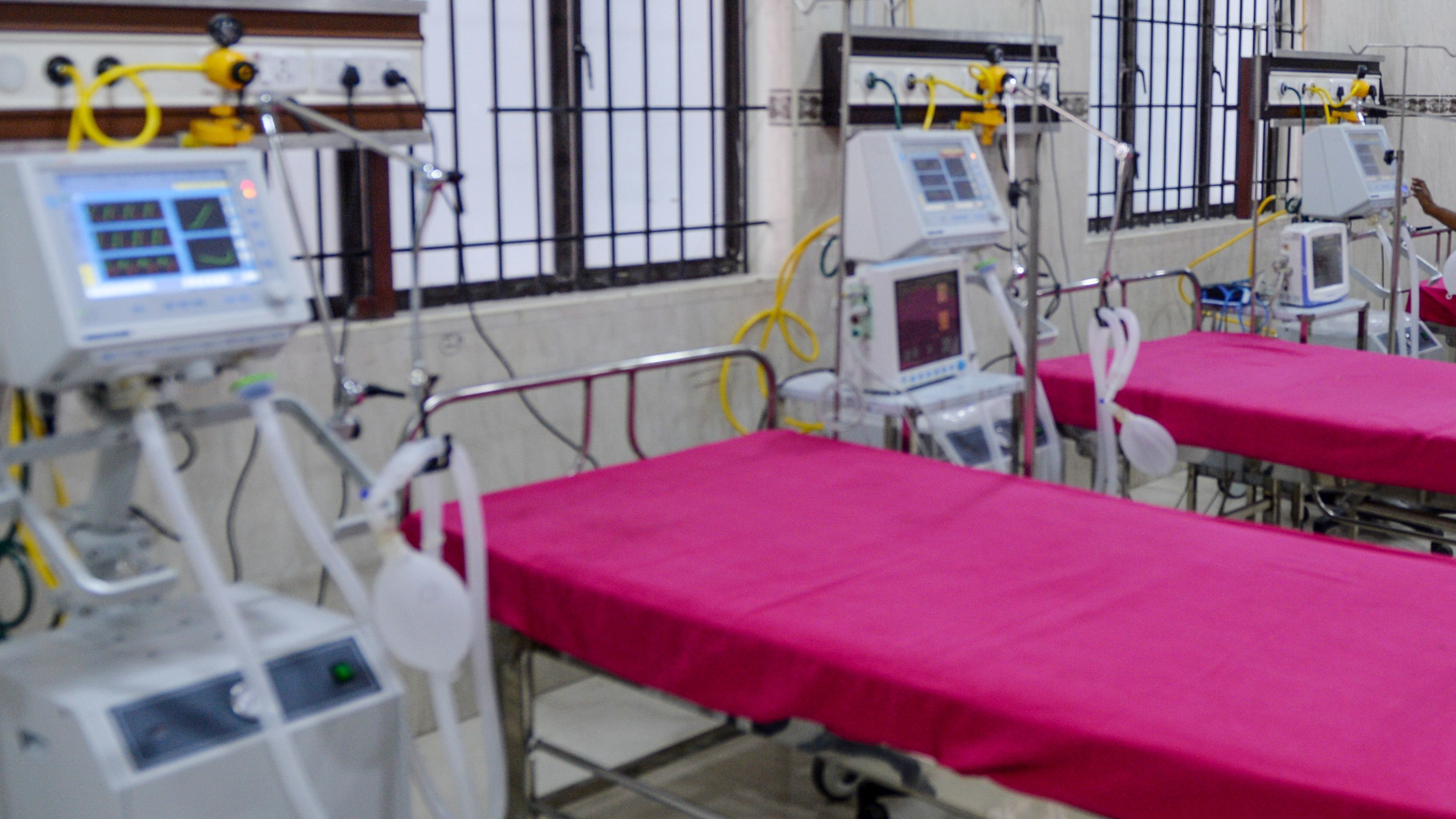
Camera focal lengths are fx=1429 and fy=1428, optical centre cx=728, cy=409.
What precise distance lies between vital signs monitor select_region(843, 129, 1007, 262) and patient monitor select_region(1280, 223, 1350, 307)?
5.79 feet

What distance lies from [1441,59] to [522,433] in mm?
5997

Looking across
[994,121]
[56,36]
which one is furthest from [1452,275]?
[56,36]

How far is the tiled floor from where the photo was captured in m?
3.01

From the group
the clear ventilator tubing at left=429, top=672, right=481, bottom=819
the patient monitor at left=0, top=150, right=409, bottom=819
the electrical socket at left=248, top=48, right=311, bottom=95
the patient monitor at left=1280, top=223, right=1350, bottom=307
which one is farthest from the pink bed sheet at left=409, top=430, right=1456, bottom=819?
the patient monitor at left=1280, top=223, right=1350, bottom=307

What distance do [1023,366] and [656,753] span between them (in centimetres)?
132

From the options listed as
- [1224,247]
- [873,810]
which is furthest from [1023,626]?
[1224,247]

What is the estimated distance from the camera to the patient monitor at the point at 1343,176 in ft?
17.4

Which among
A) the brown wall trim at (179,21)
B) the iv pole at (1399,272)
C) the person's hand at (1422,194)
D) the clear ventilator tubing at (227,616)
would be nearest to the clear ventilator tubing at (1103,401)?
the iv pole at (1399,272)

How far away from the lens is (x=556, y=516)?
8.87 feet

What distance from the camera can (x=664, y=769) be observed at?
3234 mm

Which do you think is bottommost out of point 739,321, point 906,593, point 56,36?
point 906,593

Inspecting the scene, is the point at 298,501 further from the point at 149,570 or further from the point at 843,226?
the point at 843,226

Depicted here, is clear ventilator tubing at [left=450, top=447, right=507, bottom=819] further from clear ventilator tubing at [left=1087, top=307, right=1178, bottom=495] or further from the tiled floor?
clear ventilator tubing at [left=1087, top=307, right=1178, bottom=495]

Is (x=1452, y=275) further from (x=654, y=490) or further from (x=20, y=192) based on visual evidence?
(x=20, y=192)
